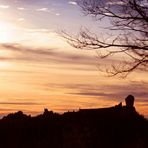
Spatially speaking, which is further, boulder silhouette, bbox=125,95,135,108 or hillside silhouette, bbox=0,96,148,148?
boulder silhouette, bbox=125,95,135,108

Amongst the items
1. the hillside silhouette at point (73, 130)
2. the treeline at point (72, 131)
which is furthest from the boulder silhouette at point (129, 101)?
the treeline at point (72, 131)

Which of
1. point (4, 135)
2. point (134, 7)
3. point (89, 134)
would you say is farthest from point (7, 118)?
point (134, 7)

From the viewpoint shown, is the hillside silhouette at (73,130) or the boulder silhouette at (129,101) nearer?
the hillside silhouette at (73,130)

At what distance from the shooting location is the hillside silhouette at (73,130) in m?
11.1

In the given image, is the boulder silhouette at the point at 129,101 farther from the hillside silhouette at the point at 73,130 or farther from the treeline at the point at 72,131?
the treeline at the point at 72,131

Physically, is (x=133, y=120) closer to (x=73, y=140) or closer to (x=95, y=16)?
(x=73, y=140)

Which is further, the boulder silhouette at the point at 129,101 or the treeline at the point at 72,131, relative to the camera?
the boulder silhouette at the point at 129,101

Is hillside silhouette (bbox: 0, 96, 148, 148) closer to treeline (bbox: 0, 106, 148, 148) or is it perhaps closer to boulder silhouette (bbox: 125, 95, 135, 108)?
treeline (bbox: 0, 106, 148, 148)

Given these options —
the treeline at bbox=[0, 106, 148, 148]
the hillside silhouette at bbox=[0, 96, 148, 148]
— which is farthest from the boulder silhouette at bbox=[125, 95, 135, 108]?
the treeline at bbox=[0, 106, 148, 148]

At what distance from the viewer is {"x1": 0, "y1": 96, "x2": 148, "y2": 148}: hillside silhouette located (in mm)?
11086

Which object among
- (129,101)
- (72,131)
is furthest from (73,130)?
(129,101)

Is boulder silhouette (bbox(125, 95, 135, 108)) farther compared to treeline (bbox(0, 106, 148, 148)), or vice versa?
boulder silhouette (bbox(125, 95, 135, 108))

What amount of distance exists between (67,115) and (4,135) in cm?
212

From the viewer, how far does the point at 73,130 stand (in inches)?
444
